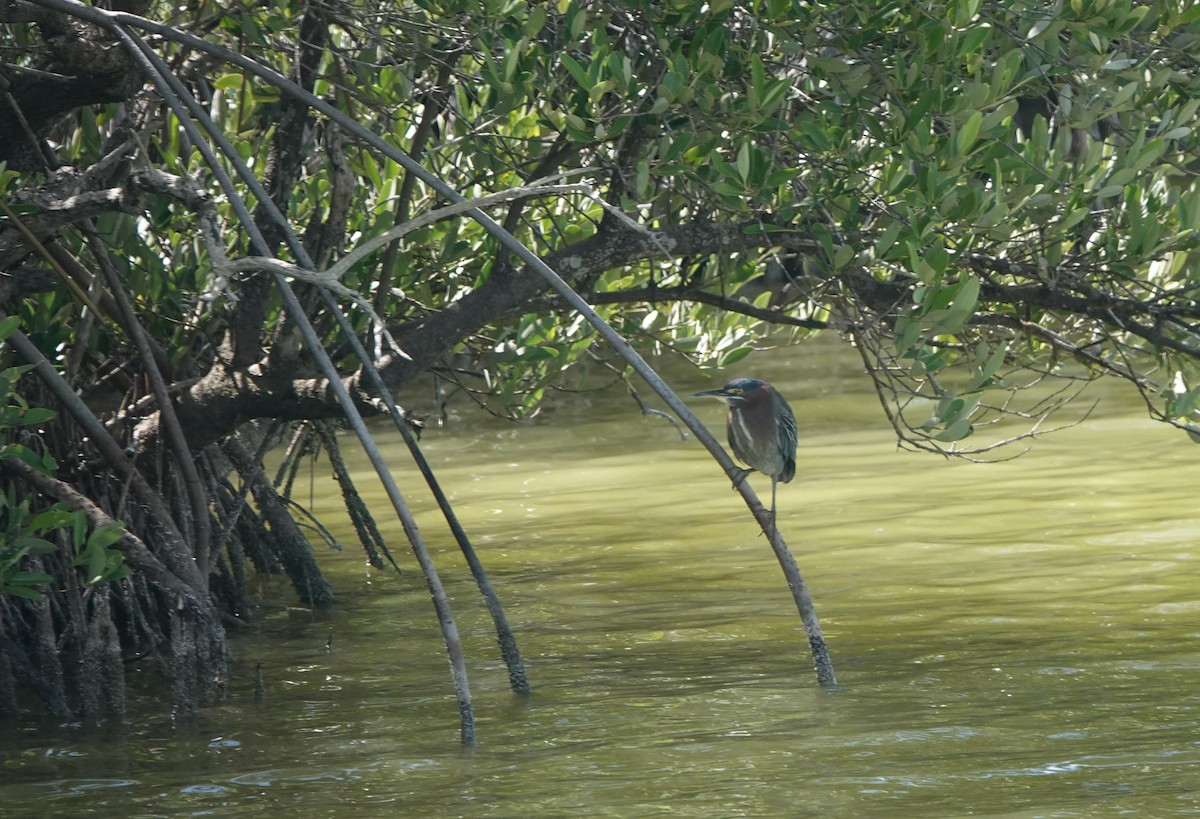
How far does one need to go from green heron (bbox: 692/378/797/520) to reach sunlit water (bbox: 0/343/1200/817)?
2.17ft

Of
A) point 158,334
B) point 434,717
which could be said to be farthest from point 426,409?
point 434,717

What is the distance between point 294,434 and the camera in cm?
790

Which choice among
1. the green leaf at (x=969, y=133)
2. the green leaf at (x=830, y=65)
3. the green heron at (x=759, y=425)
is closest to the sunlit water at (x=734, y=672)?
the green heron at (x=759, y=425)

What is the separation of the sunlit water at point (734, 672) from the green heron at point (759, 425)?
661 mm

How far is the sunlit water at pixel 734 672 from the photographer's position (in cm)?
400

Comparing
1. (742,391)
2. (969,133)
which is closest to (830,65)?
(969,133)

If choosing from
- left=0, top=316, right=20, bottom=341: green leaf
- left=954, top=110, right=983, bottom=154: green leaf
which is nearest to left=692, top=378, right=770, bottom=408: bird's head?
left=954, top=110, right=983, bottom=154: green leaf

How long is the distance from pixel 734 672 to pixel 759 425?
79cm

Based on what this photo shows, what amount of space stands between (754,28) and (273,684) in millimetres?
2581

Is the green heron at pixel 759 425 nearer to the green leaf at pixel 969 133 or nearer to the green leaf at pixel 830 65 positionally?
the green leaf at pixel 830 65

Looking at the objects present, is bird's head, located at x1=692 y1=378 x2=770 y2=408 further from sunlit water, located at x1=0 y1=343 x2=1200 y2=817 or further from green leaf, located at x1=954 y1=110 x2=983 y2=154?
green leaf, located at x1=954 y1=110 x2=983 y2=154

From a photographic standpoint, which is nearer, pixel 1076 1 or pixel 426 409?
pixel 1076 1

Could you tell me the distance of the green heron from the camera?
201 inches

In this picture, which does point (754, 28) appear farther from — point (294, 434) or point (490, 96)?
point (294, 434)
